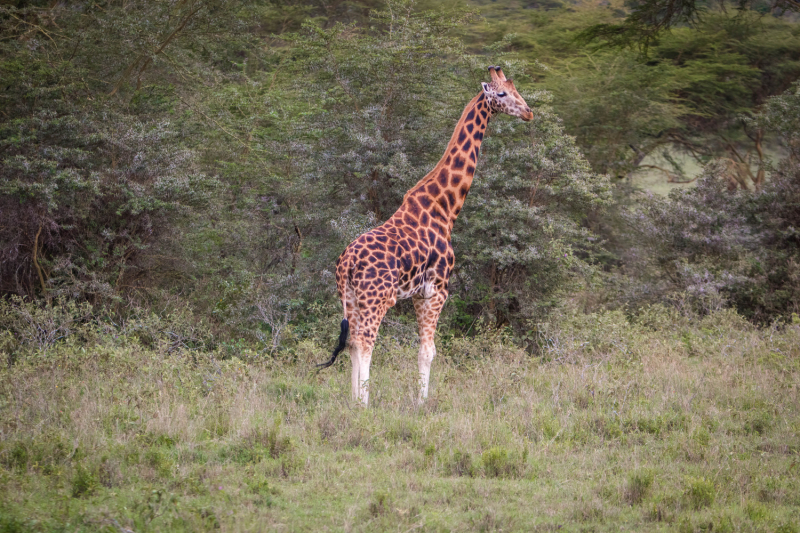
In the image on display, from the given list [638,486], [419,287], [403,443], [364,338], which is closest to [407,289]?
[419,287]

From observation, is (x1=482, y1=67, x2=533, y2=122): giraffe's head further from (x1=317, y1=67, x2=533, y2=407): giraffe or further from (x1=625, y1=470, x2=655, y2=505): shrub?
(x1=625, y1=470, x2=655, y2=505): shrub

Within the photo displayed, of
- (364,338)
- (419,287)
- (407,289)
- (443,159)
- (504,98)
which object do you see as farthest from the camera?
(504,98)

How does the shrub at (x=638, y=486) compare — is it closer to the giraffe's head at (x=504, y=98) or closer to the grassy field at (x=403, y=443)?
the grassy field at (x=403, y=443)

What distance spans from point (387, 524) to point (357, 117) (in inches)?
309

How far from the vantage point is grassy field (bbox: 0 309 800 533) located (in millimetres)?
4574

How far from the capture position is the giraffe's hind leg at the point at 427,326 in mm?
7324

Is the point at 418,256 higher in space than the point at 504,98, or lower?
lower

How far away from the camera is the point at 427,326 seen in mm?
7562

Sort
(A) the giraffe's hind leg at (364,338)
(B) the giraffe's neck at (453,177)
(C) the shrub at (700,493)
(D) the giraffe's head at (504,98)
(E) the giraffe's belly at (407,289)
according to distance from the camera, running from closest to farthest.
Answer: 1. (C) the shrub at (700,493)
2. (A) the giraffe's hind leg at (364,338)
3. (E) the giraffe's belly at (407,289)
4. (B) the giraffe's neck at (453,177)
5. (D) the giraffe's head at (504,98)

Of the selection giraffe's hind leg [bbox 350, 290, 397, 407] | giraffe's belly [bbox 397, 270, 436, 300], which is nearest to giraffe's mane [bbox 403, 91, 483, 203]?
giraffe's belly [bbox 397, 270, 436, 300]

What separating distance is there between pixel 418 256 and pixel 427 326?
774mm

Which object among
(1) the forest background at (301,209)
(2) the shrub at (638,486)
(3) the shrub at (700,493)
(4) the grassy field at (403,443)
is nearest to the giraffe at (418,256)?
(4) the grassy field at (403,443)

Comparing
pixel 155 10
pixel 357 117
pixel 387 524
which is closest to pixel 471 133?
pixel 357 117

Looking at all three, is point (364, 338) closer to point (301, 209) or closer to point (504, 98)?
point (504, 98)
